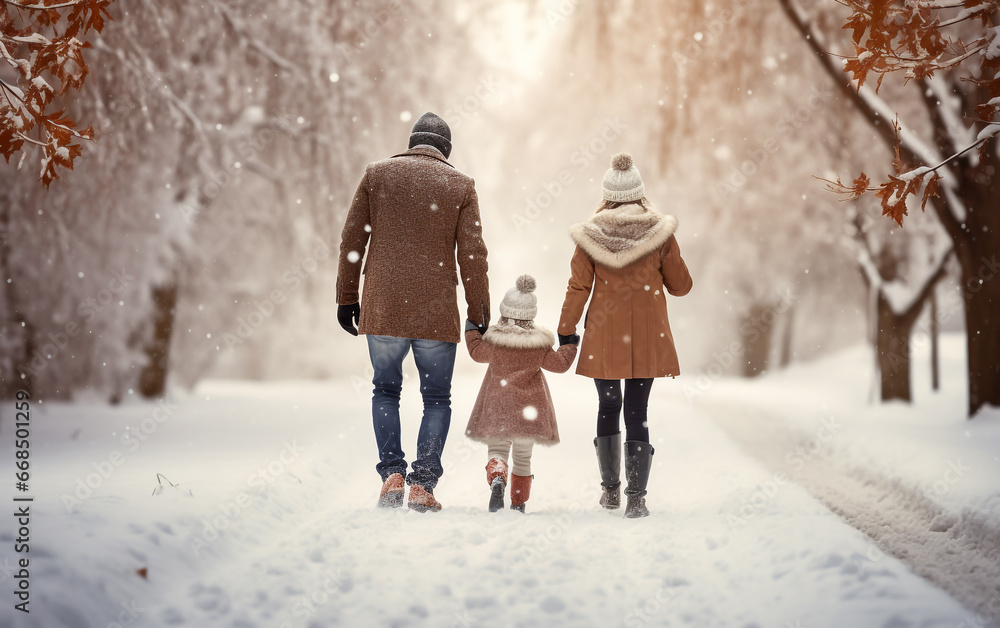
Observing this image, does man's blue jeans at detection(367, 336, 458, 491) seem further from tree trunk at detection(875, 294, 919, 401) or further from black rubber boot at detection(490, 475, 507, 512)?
tree trunk at detection(875, 294, 919, 401)

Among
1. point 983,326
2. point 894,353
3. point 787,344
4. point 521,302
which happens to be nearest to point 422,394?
point 521,302

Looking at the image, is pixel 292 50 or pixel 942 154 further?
pixel 292 50

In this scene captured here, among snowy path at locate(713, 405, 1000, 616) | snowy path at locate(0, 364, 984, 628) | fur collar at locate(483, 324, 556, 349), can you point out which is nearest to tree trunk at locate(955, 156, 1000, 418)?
snowy path at locate(713, 405, 1000, 616)

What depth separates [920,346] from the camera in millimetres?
16312

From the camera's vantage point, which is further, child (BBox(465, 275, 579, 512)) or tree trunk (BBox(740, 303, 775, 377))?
tree trunk (BBox(740, 303, 775, 377))

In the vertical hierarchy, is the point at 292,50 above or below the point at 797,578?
above

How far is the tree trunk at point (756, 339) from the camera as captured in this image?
18938 millimetres

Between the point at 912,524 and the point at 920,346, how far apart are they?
540 inches

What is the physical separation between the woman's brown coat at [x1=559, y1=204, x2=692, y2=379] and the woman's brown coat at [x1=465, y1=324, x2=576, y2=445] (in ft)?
0.62

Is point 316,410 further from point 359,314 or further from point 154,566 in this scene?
point 154,566

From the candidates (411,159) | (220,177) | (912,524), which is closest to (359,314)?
(411,159)

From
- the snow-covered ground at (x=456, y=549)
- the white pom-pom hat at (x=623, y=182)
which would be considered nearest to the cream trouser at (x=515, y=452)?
the snow-covered ground at (x=456, y=549)

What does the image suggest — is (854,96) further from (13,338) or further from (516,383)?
(13,338)

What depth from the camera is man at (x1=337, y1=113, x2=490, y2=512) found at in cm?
419
